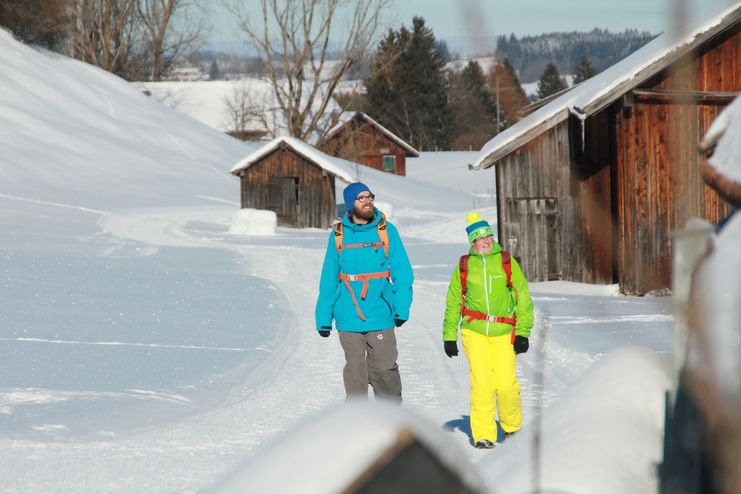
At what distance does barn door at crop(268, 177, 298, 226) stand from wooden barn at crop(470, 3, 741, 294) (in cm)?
1788

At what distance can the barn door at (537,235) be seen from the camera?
20219 mm

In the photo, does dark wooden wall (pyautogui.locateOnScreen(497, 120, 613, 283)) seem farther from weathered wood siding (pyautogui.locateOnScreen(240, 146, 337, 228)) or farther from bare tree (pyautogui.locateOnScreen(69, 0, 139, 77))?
bare tree (pyautogui.locateOnScreen(69, 0, 139, 77))

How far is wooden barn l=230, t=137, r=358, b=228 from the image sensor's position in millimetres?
37594

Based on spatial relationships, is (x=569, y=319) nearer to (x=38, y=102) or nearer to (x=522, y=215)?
(x=522, y=215)

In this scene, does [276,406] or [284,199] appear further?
[284,199]

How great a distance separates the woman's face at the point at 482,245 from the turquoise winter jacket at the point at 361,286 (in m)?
0.47

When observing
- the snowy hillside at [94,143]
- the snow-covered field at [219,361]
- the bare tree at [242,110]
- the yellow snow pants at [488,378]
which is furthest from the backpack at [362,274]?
the bare tree at [242,110]

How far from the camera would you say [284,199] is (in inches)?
1489

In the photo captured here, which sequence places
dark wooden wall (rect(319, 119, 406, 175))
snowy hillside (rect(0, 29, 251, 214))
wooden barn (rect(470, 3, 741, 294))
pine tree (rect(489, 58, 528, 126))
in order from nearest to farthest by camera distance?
pine tree (rect(489, 58, 528, 126)) → wooden barn (rect(470, 3, 741, 294)) → snowy hillside (rect(0, 29, 251, 214)) → dark wooden wall (rect(319, 119, 406, 175))

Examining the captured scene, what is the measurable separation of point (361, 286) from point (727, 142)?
564 centimetres

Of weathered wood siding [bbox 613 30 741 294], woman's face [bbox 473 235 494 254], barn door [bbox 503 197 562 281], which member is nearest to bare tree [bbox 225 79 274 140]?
barn door [bbox 503 197 562 281]

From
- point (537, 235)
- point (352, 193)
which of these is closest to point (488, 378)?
point (352, 193)

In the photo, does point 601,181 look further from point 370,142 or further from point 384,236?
point 370,142

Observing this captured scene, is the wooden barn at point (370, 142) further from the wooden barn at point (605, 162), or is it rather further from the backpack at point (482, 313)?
the backpack at point (482, 313)
